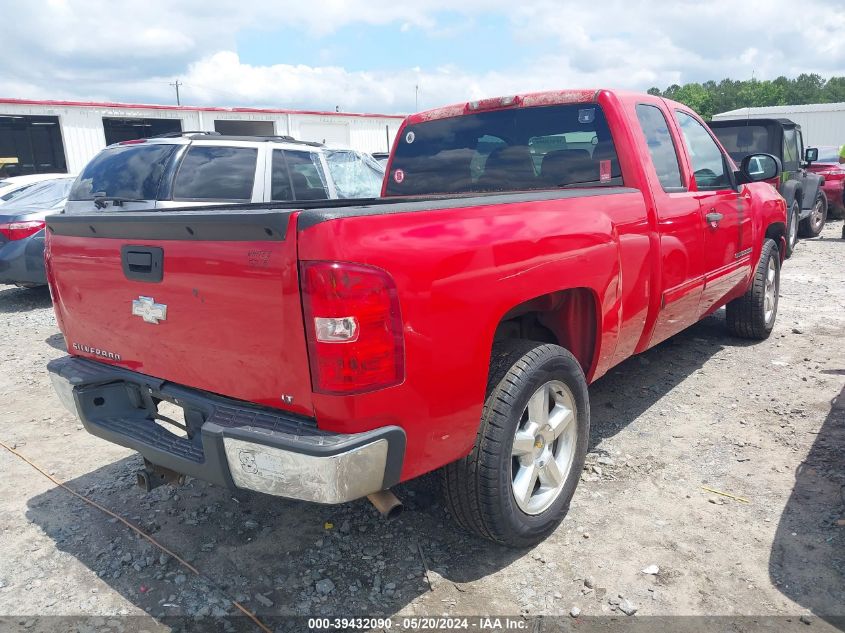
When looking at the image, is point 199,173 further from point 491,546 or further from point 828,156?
point 828,156

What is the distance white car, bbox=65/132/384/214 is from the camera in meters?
6.02

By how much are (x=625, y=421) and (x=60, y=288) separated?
328 centimetres

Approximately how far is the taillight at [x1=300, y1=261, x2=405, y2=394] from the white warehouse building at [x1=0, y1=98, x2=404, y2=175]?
20.3 metres

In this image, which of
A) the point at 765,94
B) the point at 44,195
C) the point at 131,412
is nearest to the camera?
the point at 131,412

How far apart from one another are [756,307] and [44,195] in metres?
9.03

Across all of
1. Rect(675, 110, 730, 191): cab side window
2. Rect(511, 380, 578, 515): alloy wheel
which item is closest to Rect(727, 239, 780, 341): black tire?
Rect(675, 110, 730, 191): cab side window

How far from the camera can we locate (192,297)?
2342 mm

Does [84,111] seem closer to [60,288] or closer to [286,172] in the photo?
[286,172]

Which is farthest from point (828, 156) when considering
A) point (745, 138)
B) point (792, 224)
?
point (745, 138)

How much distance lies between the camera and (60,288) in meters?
2.98

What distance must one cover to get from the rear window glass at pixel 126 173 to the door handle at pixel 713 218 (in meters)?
4.66

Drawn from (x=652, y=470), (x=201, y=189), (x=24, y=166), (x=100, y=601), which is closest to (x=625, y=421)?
(x=652, y=470)

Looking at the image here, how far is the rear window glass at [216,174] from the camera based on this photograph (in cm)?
605

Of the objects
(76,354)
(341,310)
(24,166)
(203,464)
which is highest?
(24,166)
